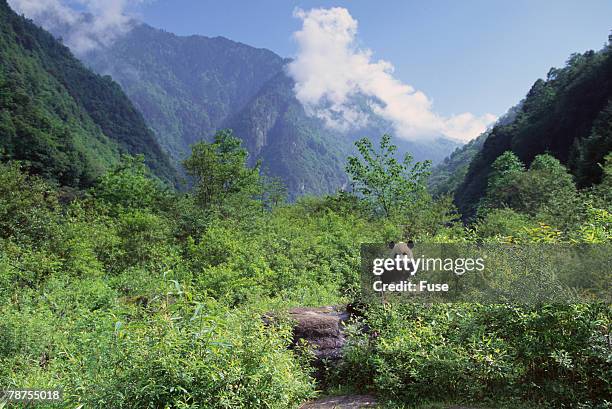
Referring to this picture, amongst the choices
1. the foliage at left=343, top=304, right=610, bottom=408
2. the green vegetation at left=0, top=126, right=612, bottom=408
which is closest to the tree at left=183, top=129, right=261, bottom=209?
the green vegetation at left=0, top=126, right=612, bottom=408

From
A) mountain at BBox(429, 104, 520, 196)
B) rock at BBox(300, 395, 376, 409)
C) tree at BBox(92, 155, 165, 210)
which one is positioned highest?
mountain at BBox(429, 104, 520, 196)

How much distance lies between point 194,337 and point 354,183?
18566mm

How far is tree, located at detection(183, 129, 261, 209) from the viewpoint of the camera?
819 inches

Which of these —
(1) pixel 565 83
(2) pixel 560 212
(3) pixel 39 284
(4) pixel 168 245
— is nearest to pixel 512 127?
(1) pixel 565 83

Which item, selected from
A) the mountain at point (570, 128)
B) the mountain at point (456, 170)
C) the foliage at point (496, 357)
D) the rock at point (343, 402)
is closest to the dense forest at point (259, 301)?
the foliage at point (496, 357)

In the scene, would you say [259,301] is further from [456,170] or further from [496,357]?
[456,170]

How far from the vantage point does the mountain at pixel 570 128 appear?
1331 inches

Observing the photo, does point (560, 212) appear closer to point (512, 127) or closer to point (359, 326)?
point (359, 326)

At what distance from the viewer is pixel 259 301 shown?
9258 millimetres

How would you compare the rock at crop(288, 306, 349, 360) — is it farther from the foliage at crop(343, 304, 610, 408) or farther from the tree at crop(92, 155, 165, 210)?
the tree at crop(92, 155, 165, 210)

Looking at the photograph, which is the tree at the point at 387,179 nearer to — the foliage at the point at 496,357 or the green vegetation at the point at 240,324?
the green vegetation at the point at 240,324

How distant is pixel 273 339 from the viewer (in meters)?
4.41

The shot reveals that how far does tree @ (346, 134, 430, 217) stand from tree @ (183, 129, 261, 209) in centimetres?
547

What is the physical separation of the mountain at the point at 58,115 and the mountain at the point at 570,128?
46.1 m
